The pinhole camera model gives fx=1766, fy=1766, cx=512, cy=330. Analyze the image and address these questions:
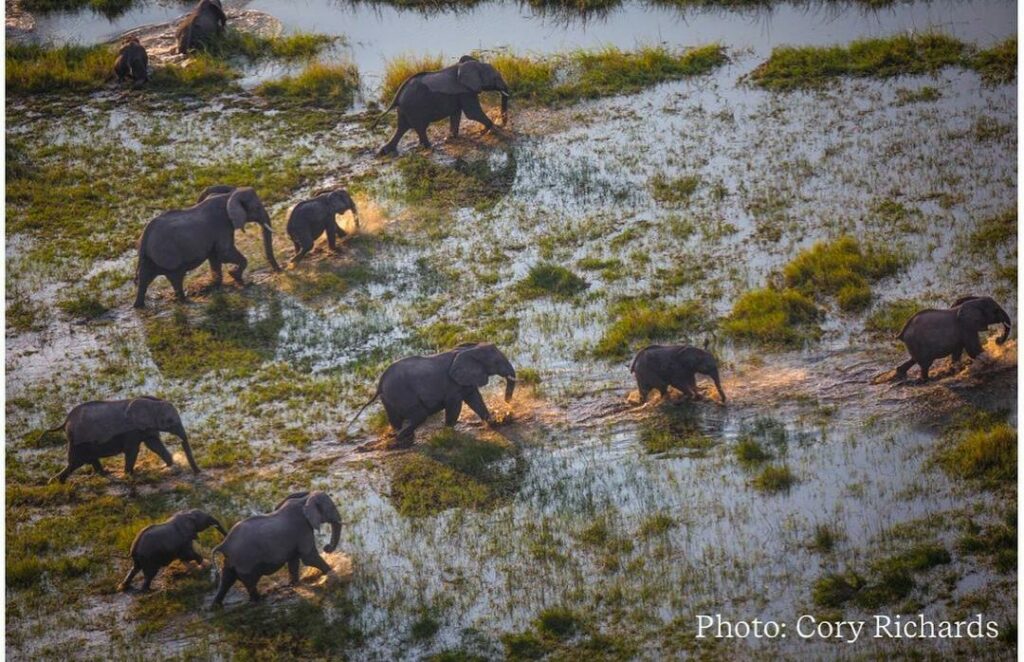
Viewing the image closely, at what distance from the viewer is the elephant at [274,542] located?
16516mm

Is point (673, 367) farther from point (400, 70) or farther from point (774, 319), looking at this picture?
point (400, 70)

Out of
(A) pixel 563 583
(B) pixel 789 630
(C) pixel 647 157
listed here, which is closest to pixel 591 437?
(A) pixel 563 583

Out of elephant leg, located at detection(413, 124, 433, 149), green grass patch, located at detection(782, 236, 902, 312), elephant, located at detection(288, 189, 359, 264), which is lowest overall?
green grass patch, located at detection(782, 236, 902, 312)

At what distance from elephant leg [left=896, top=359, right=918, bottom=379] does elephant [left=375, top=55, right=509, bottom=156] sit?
985 centimetres

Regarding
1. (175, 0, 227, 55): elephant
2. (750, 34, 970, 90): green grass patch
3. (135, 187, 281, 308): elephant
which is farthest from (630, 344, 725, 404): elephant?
(175, 0, 227, 55): elephant

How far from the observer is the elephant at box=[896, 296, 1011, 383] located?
1917 cm

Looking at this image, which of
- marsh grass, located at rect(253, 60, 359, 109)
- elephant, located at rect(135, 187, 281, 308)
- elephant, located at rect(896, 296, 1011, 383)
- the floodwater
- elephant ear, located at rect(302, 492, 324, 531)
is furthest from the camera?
marsh grass, located at rect(253, 60, 359, 109)

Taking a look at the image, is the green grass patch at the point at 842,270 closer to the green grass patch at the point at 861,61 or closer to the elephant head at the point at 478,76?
the elephant head at the point at 478,76

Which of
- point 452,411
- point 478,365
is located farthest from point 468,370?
point 452,411

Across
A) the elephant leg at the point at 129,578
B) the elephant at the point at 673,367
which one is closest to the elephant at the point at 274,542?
the elephant leg at the point at 129,578

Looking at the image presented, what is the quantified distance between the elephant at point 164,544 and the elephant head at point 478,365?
3.41 meters

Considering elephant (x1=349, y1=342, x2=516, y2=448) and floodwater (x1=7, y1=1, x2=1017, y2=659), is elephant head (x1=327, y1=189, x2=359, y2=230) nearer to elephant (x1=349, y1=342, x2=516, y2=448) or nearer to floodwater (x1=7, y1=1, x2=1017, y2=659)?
floodwater (x1=7, y1=1, x2=1017, y2=659)

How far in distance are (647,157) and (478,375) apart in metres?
8.46

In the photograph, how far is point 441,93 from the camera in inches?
1069
